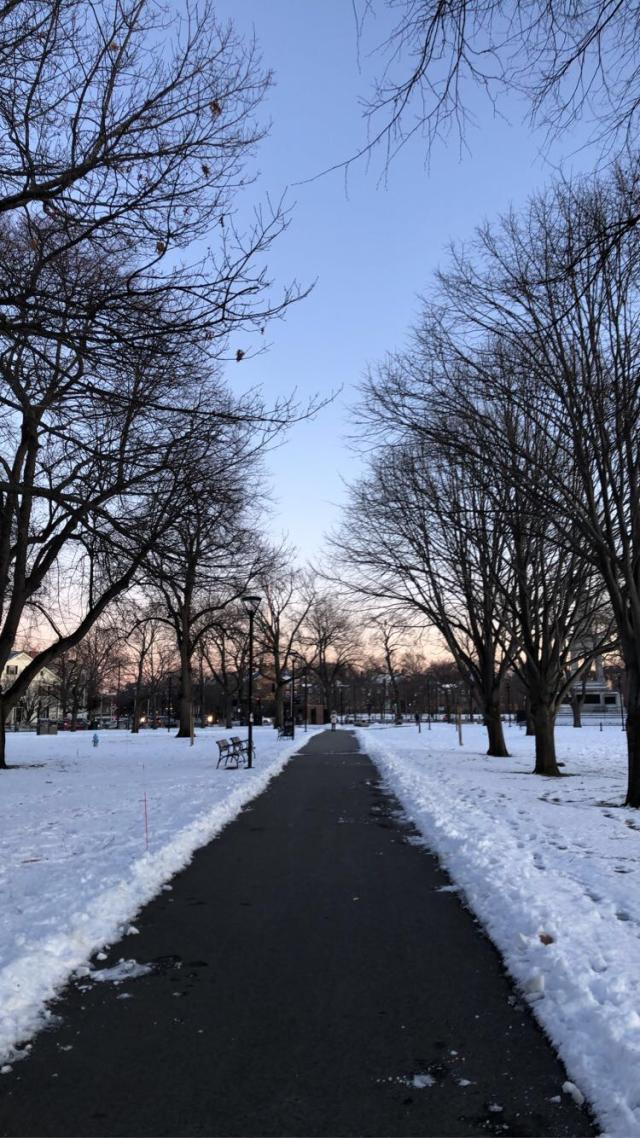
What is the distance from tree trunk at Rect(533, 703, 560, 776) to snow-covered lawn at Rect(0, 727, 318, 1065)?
7.02 m

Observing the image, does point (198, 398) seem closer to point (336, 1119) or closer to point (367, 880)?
point (367, 880)

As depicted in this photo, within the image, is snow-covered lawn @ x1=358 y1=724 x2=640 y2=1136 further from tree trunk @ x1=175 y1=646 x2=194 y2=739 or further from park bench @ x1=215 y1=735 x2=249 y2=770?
tree trunk @ x1=175 y1=646 x2=194 y2=739

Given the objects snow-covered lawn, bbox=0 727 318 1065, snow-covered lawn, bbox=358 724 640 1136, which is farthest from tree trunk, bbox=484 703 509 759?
snow-covered lawn, bbox=358 724 640 1136

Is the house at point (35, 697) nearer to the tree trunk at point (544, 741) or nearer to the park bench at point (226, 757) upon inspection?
the park bench at point (226, 757)

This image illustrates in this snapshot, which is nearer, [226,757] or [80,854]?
[80,854]

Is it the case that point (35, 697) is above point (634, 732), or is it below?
below

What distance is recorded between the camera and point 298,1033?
→ 13.0 feet

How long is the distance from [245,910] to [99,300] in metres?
5.23

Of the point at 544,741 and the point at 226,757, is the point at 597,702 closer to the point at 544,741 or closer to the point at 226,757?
the point at 544,741

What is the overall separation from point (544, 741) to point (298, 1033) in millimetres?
16545

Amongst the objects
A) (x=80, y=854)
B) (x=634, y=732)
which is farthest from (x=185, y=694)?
(x=80, y=854)

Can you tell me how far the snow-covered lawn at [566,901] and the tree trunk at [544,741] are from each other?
426 cm

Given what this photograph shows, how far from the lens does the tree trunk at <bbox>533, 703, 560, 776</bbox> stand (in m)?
19.1

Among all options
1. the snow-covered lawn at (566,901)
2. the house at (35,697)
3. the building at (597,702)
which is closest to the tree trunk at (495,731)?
the snow-covered lawn at (566,901)
